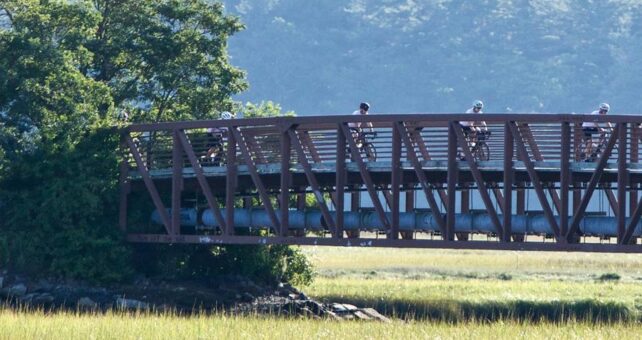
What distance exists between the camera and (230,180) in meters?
48.5

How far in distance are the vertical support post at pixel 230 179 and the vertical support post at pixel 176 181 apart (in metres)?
1.66

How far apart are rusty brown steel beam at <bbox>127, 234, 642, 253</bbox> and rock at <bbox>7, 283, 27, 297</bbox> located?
393cm

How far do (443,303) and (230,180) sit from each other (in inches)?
317

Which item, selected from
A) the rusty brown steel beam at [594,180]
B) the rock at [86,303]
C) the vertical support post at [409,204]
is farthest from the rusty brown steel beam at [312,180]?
the rusty brown steel beam at [594,180]

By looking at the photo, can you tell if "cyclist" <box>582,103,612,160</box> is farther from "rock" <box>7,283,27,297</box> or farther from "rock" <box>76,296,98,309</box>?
"rock" <box>7,283,27,297</box>

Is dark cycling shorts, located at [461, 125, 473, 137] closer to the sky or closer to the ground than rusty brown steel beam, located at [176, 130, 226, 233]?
closer to the sky

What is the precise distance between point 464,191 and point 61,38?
1476cm

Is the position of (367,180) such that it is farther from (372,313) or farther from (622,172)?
(622,172)

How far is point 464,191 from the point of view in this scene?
49844 millimetres

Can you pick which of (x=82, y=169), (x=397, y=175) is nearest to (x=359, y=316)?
(x=397, y=175)

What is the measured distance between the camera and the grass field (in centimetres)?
3256

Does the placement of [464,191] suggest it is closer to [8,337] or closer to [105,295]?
[105,295]

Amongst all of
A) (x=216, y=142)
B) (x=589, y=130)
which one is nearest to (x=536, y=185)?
(x=589, y=130)

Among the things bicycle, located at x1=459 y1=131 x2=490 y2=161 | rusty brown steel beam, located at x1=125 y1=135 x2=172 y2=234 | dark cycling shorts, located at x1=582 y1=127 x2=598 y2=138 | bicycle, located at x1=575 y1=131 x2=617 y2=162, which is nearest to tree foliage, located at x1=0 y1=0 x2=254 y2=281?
rusty brown steel beam, located at x1=125 y1=135 x2=172 y2=234
